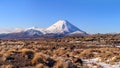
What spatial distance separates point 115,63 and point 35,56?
8.99m

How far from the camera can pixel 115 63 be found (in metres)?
29.9

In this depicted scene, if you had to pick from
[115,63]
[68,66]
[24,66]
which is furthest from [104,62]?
[24,66]

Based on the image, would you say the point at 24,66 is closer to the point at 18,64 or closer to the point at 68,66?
the point at 18,64

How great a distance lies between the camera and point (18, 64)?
24.1 meters

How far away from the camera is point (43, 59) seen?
1022 inches

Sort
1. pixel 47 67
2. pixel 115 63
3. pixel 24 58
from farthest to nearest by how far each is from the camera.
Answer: pixel 115 63 → pixel 24 58 → pixel 47 67

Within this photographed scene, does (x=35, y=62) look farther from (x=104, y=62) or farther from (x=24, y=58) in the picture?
(x=104, y=62)

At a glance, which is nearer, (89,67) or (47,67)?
(47,67)

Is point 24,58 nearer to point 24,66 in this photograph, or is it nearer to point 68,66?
point 24,66

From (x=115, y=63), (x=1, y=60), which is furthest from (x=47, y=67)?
(x=115, y=63)

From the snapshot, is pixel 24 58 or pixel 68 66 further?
pixel 24 58

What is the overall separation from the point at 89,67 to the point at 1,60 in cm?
816

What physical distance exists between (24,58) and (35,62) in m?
1.52

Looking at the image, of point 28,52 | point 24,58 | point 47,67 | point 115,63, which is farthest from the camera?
point 115,63
